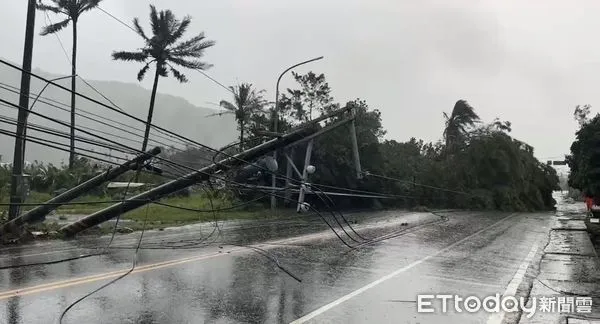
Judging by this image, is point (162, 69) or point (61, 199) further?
point (162, 69)

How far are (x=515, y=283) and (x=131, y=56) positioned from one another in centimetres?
3348

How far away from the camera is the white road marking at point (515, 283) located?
21.7 feet

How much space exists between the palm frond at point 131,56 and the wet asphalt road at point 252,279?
2498cm

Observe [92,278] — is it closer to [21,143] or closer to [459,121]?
[21,143]

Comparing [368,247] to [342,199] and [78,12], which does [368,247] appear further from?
[78,12]

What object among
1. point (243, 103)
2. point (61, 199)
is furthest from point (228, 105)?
point (61, 199)

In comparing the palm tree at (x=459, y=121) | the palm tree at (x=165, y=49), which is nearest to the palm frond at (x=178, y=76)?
the palm tree at (x=165, y=49)

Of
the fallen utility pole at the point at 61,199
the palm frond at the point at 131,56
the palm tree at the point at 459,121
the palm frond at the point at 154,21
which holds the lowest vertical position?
the fallen utility pole at the point at 61,199

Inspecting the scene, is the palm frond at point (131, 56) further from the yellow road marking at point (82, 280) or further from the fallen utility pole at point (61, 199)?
the yellow road marking at point (82, 280)

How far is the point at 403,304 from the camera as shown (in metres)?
7.22

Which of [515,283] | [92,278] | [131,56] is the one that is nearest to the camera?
[92,278]

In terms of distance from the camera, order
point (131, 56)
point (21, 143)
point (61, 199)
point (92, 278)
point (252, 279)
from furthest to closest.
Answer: point (131, 56), point (61, 199), point (21, 143), point (252, 279), point (92, 278)

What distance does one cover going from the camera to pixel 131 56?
37.3 m

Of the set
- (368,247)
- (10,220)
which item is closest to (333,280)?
(368,247)
